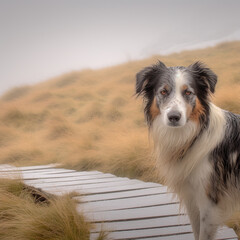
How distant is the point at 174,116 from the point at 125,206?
4.22 ft

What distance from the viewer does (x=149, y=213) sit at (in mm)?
2857

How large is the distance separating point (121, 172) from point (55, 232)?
2218 millimetres

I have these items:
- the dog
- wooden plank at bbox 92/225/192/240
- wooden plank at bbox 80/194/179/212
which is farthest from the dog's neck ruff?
wooden plank at bbox 80/194/179/212

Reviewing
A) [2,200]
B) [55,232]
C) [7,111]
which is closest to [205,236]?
[55,232]

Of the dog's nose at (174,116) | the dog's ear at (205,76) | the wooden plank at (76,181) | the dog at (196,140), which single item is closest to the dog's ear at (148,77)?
the dog at (196,140)

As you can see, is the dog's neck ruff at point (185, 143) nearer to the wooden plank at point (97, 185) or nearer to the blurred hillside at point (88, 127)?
the blurred hillside at point (88, 127)

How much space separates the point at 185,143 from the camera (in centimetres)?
234

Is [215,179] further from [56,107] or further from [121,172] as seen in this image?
[56,107]

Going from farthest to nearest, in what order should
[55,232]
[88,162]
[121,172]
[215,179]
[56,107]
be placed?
[56,107], [88,162], [121,172], [55,232], [215,179]

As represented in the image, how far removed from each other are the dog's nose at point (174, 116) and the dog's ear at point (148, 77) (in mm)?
397

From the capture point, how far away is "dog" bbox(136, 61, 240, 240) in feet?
7.20

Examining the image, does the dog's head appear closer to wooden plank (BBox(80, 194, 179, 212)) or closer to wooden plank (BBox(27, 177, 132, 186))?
wooden plank (BBox(80, 194, 179, 212))

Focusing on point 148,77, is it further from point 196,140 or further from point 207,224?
point 207,224

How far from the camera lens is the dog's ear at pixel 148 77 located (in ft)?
7.93
